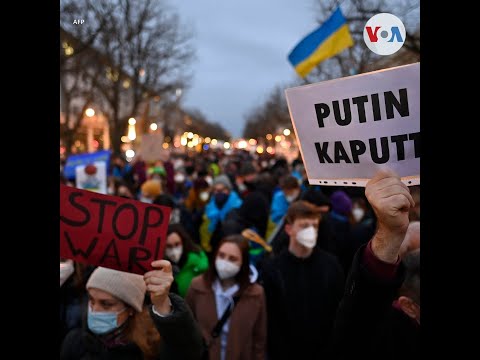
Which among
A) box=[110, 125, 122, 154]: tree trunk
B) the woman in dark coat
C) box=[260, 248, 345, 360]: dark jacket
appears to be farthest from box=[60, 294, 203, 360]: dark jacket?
box=[110, 125, 122, 154]: tree trunk

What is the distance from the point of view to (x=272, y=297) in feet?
12.9

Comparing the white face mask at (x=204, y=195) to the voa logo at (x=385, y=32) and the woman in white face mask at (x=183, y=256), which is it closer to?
the woman in white face mask at (x=183, y=256)

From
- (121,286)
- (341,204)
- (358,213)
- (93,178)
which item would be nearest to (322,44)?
(358,213)

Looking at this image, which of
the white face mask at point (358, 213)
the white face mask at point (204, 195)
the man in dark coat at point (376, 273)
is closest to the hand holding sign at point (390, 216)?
the man in dark coat at point (376, 273)

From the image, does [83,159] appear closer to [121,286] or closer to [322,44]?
[322,44]

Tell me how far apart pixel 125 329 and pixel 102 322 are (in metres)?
0.14

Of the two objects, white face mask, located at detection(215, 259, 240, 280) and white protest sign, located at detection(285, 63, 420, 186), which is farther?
white face mask, located at detection(215, 259, 240, 280)

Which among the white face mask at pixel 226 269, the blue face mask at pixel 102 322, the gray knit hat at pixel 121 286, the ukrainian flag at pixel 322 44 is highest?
the ukrainian flag at pixel 322 44

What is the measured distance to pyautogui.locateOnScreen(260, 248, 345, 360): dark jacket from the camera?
383 cm

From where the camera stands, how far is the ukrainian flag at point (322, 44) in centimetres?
868

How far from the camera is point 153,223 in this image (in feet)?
8.05

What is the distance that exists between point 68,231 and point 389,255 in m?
1.59

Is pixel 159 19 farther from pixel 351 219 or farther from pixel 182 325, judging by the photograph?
pixel 182 325

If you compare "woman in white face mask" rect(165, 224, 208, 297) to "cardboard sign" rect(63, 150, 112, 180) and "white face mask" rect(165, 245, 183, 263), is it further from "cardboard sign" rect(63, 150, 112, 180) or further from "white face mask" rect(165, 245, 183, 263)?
"cardboard sign" rect(63, 150, 112, 180)
